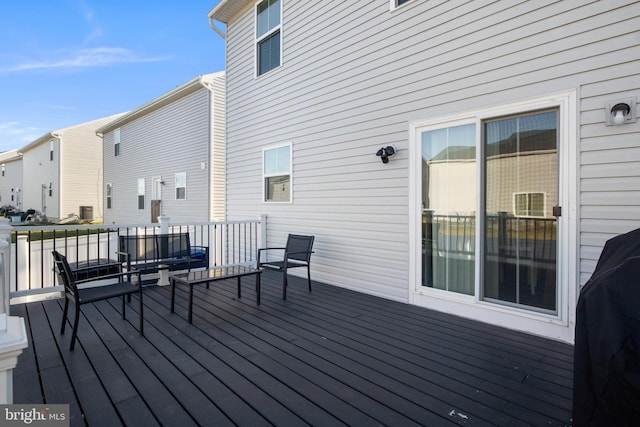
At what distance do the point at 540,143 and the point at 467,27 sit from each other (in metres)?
1.45

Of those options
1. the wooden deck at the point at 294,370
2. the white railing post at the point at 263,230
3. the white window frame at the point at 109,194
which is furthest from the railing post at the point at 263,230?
the white window frame at the point at 109,194

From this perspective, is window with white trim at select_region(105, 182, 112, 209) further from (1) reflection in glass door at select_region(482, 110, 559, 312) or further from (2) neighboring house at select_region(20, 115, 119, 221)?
(1) reflection in glass door at select_region(482, 110, 559, 312)

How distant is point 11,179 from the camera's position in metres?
28.6

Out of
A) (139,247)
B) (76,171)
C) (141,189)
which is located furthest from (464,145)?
(76,171)

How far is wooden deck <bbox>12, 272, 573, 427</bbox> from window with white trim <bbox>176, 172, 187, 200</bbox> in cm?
691

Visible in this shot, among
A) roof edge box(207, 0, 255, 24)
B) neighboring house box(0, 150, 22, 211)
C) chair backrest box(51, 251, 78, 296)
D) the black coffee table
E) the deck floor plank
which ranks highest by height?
roof edge box(207, 0, 255, 24)

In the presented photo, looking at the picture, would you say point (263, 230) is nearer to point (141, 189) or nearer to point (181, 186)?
point (181, 186)

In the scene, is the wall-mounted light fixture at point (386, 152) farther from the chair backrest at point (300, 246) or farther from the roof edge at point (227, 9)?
the roof edge at point (227, 9)

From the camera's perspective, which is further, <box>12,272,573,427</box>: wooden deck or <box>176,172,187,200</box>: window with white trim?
<box>176,172,187,200</box>: window with white trim

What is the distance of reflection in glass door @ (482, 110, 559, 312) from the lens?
121 inches

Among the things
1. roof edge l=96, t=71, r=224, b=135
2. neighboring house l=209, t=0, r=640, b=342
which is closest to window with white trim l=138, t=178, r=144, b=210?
roof edge l=96, t=71, r=224, b=135

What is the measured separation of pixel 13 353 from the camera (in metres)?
0.93

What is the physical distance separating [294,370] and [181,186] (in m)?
9.33

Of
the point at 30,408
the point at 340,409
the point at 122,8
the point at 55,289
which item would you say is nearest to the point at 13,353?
the point at 30,408
